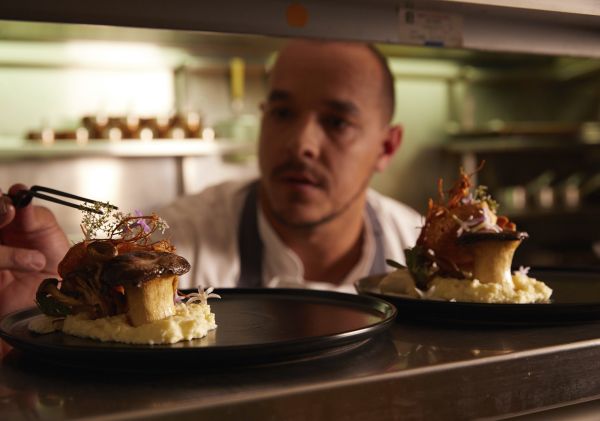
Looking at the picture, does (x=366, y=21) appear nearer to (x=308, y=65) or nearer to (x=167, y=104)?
(x=308, y=65)

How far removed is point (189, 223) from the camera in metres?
2.31

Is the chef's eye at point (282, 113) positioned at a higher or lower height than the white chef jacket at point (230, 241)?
higher

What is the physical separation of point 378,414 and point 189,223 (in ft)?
5.54

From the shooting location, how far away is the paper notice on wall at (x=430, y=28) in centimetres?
115

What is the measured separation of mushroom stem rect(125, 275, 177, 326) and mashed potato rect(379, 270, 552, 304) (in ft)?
1.21

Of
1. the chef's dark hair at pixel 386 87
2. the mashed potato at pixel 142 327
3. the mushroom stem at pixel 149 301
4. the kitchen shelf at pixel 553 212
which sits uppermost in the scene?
the chef's dark hair at pixel 386 87

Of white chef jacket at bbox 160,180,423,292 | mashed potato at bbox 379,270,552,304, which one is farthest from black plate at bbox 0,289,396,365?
white chef jacket at bbox 160,180,423,292

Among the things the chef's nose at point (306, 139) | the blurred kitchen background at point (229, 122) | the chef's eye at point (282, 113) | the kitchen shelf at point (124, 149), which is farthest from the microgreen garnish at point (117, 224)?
the kitchen shelf at point (124, 149)

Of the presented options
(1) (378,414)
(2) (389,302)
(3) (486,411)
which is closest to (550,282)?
(2) (389,302)

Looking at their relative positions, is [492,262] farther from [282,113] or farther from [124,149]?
[124,149]

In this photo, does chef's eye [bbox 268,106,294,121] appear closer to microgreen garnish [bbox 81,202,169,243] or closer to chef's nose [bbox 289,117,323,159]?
chef's nose [bbox 289,117,323,159]

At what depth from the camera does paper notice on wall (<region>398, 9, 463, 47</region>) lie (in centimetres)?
115

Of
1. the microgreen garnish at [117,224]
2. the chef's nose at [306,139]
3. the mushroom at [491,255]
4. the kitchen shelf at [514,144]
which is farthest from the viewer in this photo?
the kitchen shelf at [514,144]

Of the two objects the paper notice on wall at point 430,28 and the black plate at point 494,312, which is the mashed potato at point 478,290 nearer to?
the black plate at point 494,312
